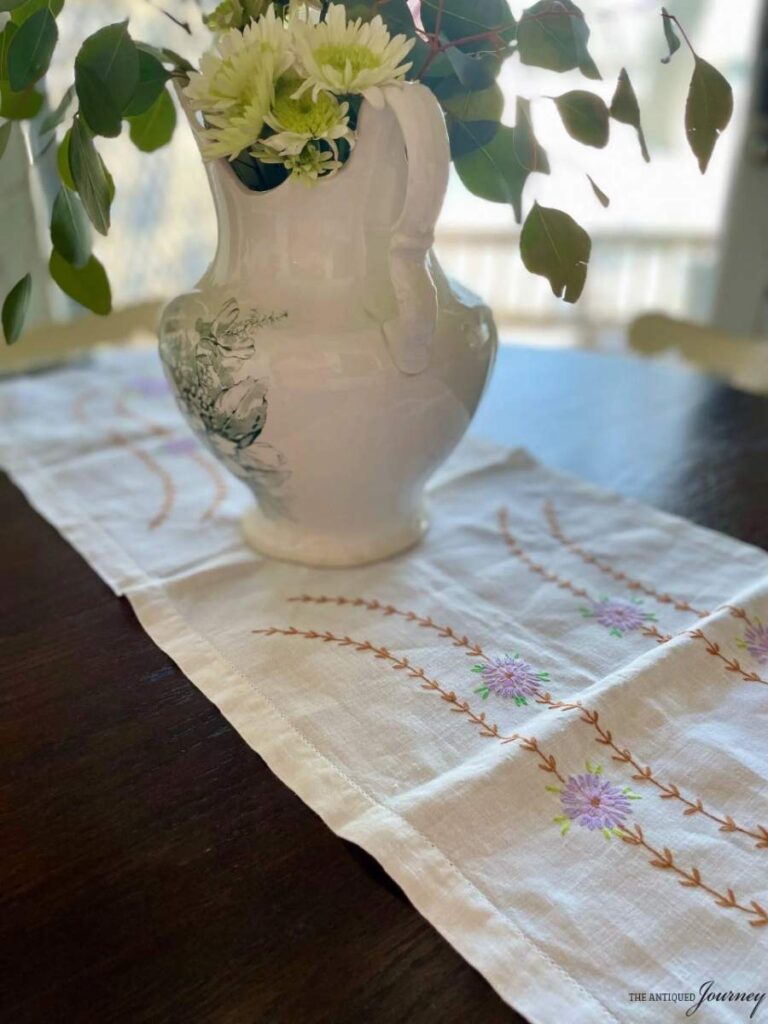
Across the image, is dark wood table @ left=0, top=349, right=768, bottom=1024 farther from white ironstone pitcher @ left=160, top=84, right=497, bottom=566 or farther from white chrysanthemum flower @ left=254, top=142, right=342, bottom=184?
white chrysanthemum flower @ left=254, top=142, right=342, bottom=184

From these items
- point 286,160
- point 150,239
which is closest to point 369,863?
point 286,160

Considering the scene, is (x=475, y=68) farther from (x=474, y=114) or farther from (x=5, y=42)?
(x=5, y=42)

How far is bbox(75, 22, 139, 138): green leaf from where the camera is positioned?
562 millimetres

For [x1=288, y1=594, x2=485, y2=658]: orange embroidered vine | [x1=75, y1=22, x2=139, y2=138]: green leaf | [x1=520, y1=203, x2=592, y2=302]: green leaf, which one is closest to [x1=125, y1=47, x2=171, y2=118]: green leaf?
[x1=75, y1=22, x2=139, y2=138]: green leaf

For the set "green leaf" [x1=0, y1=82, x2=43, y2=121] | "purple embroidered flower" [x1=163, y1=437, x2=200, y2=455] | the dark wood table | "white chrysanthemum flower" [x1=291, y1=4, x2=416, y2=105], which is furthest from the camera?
"purple embroidered flower" [x1=163, y1=437, x2=200, y2=455]

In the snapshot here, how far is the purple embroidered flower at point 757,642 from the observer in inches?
24.8

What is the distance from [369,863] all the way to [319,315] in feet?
1.24

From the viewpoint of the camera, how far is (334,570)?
73 cm

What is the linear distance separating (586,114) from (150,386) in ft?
2.35

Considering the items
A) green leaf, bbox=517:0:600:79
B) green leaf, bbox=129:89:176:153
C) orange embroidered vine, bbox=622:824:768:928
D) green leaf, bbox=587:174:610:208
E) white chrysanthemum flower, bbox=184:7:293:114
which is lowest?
orange embroidered vine, bbox=622:824:768:928

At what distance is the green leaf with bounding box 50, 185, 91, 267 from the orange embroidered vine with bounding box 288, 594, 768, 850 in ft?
1.03

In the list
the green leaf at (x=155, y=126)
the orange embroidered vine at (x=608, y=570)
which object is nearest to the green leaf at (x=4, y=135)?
the green leaf at (x=155, y=126)

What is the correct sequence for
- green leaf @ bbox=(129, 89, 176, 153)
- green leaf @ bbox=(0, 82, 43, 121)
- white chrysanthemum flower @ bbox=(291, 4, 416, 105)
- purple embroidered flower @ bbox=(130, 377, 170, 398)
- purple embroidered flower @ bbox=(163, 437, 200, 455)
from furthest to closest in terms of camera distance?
purple embroidered flower @ bbox=(130, 377, 170, 398) < purple embroidered flower @ bbox=(163, 437, 200, 455) < green leaf @ bbox=(129, 89, 176, 153) < green leaf @ bbox=(0, 82, 43, 121) < white chrysanthemum flower @ bbox=(291, 4, 416, 105)

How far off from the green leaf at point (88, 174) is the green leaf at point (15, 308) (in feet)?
0.36
